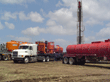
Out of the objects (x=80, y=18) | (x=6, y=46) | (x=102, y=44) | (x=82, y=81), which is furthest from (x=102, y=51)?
(x=80, y=18)

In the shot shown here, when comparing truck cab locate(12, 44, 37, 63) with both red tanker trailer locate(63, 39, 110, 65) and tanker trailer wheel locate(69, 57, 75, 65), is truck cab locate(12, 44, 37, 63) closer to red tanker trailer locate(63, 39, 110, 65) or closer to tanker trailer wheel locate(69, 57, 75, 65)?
red tanker trailer locate(63, 39, 110, 65)

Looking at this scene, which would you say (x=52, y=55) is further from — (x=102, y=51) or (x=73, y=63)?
(x=102, y=51)

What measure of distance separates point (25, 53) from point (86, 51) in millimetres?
10065

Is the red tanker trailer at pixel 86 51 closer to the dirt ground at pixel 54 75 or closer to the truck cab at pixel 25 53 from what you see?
the dirt ground at pixel 54 75

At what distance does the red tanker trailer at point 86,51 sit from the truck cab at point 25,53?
19.4ft

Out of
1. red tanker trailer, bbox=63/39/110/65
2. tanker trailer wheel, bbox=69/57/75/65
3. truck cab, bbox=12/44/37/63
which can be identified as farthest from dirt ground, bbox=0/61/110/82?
truck cab, bbox=12/44/37/63

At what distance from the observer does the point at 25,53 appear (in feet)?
76.7

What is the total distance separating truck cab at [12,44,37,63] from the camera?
2291cm

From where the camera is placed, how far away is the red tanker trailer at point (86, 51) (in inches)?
729

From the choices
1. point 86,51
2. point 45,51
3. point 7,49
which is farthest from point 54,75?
point 7,49

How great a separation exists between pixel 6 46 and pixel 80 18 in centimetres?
2807

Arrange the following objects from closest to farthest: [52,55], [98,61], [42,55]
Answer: [98,61]
[42,55]
[52,55]

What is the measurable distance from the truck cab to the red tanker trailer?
592cm

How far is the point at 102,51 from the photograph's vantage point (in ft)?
61.2
